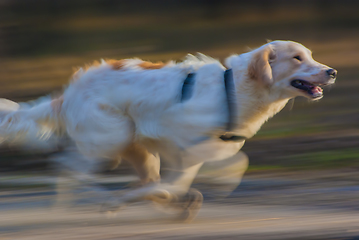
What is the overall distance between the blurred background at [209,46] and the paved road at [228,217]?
0.12m

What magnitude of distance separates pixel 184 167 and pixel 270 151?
8.30 feet

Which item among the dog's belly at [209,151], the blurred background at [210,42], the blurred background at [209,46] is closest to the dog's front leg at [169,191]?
the dog's belly at [209,151]

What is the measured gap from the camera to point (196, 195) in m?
4.89

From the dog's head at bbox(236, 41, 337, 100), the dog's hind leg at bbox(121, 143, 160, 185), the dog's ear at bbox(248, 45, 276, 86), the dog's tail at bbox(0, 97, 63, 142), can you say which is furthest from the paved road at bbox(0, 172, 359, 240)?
the dog's ear at bbox(248, 45, 276, 86)

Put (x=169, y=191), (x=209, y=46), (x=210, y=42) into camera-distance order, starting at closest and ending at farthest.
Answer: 1. (x=169, y=191)
2. (x=209, y=46)
3. (x=210, y=42)

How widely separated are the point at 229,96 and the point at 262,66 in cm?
37

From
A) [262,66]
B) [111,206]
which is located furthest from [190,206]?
[262,66]

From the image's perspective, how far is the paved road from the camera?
4.50m

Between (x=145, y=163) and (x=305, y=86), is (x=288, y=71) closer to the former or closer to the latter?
(x=305, y=86)

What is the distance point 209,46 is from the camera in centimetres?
1572

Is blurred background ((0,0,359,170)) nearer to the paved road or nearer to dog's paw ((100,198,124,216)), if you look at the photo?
the paved road

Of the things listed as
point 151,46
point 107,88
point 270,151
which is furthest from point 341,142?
point 151,46

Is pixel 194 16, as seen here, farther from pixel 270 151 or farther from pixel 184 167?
pixel 184 167

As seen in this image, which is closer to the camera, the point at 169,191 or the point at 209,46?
the point at 169,191
